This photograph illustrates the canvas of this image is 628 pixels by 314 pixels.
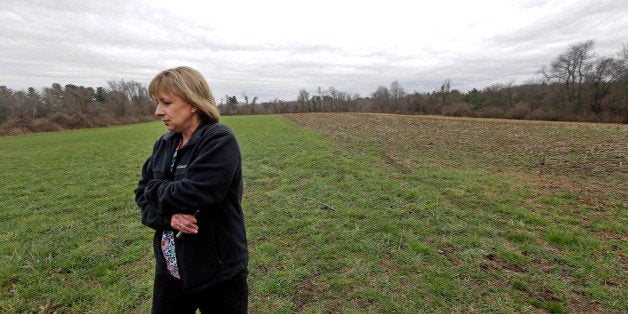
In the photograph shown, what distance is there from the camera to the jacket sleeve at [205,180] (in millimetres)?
1721

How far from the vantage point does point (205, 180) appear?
172 cm

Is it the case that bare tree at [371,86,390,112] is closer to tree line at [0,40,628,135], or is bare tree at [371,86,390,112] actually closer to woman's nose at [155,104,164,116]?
tree line at [0,40,628,135]

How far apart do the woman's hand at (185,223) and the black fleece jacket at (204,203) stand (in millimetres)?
37

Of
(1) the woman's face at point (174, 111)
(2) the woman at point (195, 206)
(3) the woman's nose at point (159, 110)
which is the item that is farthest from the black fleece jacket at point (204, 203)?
(3) the woman's nose at point (159, 110)

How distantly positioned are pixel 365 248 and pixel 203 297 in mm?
3190

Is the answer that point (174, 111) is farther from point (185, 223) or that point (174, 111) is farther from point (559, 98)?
point (559, 98)

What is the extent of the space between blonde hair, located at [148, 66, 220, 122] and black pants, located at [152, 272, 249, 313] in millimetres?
1166

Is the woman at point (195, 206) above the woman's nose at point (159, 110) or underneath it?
underneath

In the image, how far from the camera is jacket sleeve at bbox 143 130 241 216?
172 centimetres

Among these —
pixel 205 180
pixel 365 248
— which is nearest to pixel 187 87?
pixel 205 180

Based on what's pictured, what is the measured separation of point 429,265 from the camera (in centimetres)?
411

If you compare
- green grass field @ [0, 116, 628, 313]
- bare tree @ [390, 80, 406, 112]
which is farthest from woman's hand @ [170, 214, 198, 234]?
bare tree @ [390, 80, 406, 112]

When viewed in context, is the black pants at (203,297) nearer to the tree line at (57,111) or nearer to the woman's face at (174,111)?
the woman's face at (174,111)

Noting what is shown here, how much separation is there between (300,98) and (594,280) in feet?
314
